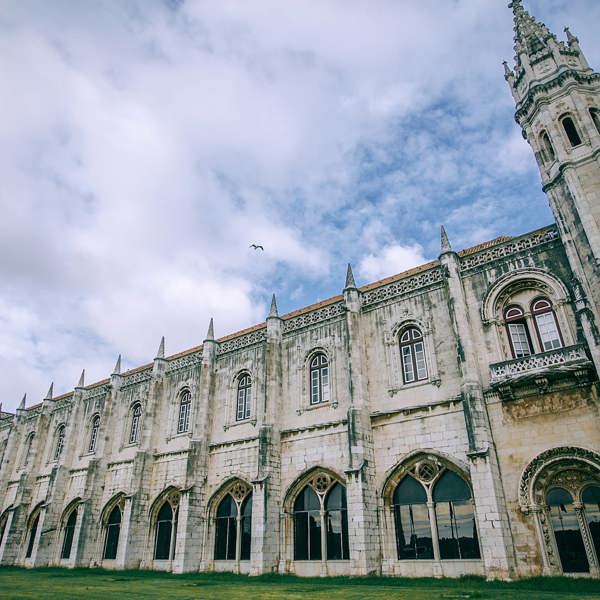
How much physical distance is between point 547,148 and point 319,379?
13.8 m

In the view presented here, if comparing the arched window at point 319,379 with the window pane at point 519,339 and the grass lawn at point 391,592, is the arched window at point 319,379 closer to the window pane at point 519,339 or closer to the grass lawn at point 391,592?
the grass lawn at point 391,592

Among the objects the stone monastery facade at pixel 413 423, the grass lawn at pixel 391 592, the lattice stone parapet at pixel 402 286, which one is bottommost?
the grass lawn at pixel 391 592

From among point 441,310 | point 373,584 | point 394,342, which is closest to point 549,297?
point 441,310

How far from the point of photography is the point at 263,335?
24.6 metres

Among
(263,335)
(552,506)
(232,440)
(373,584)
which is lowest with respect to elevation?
(373,584)

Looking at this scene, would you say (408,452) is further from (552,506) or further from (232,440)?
(232,440)

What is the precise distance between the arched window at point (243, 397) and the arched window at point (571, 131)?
18.0m

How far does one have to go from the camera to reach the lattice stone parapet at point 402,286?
19.7 m

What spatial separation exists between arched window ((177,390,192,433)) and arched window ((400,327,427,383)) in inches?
520

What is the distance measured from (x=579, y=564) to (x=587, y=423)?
4077 mm

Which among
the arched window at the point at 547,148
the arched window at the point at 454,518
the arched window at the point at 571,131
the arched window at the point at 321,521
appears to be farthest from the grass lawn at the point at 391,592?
the arched window at the point at 571,131

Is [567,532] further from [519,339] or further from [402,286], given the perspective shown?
[402,286]

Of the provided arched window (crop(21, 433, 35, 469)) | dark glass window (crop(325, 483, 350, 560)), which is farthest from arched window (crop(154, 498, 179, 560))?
arched window (crop(21, 433, 35, 469))

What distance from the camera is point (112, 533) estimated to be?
26.7m
